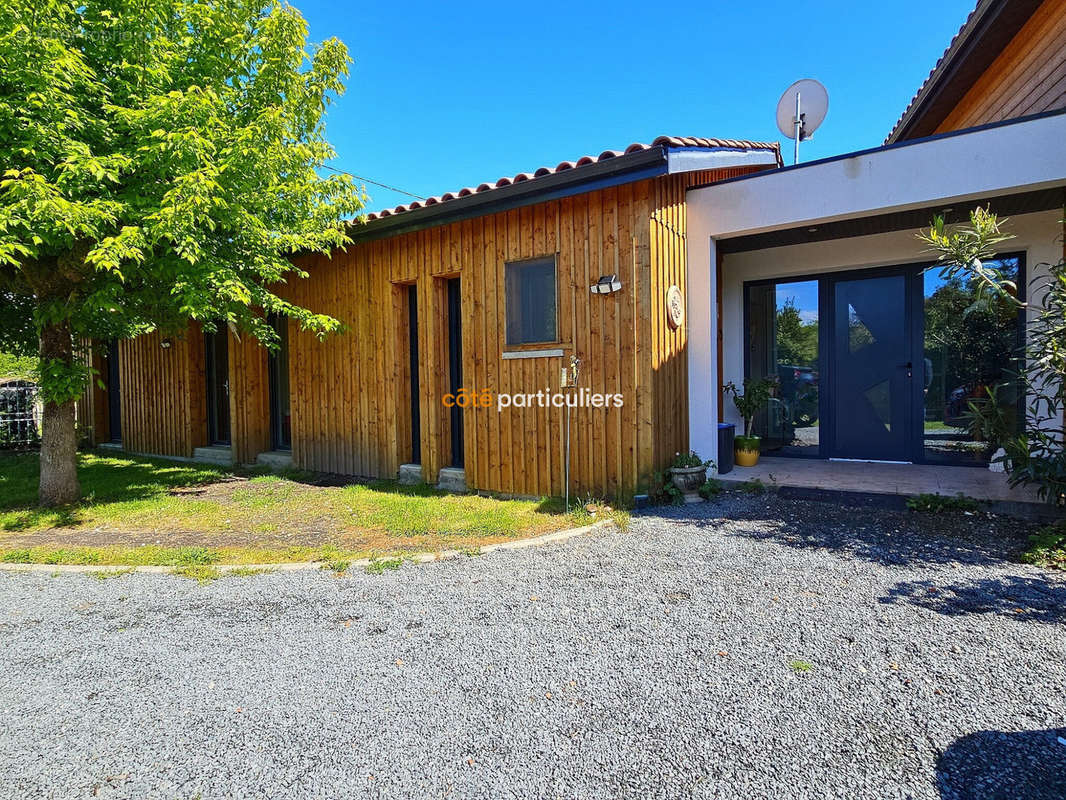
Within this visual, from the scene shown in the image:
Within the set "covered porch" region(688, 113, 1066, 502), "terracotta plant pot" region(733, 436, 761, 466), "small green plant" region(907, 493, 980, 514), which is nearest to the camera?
"small green plant" region(907, 493, 980, 514)

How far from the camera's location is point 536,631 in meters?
2.81

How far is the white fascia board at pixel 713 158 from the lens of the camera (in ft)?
16.4

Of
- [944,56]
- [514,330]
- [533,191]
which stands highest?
[944,56]

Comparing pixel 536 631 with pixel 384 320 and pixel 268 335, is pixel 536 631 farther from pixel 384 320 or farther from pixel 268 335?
pixel 268 335

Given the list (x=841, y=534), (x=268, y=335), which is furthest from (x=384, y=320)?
(x=841, y=534)

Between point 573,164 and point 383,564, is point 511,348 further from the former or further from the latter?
point 383,564

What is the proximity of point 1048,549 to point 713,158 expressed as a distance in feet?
14.8

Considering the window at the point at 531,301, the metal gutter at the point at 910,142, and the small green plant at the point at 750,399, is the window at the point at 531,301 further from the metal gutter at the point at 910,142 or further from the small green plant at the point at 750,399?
the small green plant at the point at 750,399

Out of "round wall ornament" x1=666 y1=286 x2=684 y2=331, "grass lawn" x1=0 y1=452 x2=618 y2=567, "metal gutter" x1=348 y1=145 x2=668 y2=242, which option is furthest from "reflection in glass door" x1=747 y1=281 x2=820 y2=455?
"grass lawn" x1=0 y1=452 x2=618 y2=567

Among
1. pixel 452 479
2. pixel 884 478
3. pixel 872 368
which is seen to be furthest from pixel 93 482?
pixel 872 368

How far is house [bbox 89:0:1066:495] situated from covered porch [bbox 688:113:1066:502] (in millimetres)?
24

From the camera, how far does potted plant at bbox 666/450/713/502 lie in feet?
17.6

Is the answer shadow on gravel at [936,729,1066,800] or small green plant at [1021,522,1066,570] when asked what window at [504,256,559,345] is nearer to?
small green plant at [1021,522,1066,570]

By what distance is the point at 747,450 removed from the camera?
677 cm
